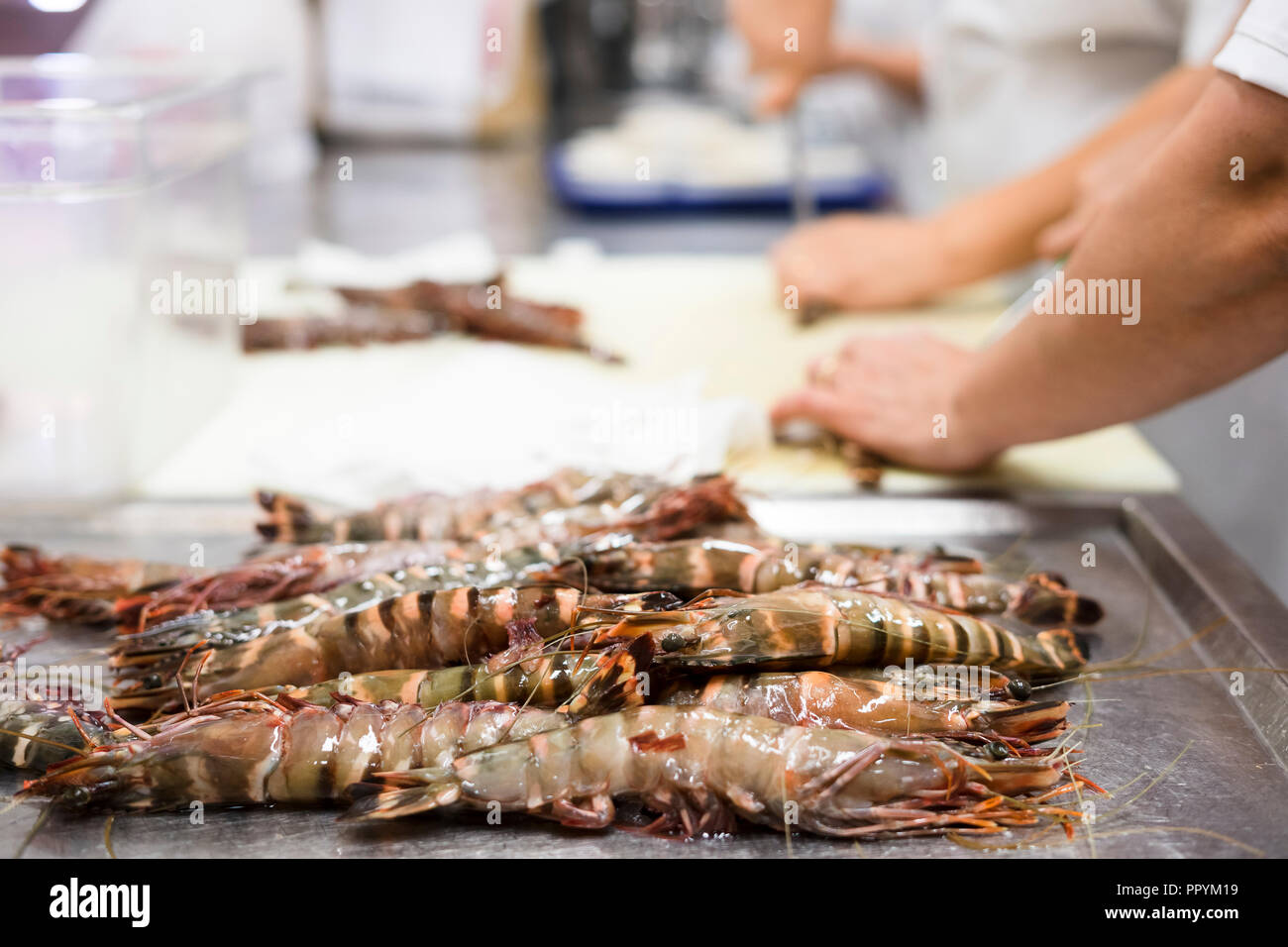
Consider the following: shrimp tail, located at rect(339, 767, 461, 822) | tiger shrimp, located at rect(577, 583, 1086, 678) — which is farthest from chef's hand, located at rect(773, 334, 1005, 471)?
shrimp tail, located at rect(339, 767, 461, 822)

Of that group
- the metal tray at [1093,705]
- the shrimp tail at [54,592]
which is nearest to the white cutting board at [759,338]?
the metal tray at [1093,705]

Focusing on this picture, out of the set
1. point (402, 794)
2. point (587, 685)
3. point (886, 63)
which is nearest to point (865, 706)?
point (587, 685)

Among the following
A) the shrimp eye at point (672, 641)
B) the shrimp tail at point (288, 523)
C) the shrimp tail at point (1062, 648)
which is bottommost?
the shrimp tail at point (1062, 648)

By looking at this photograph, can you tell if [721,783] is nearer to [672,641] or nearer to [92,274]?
[672,641]

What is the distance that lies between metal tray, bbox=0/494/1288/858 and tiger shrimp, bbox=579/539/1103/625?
0.11 metres

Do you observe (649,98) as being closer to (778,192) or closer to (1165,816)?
(778,192)

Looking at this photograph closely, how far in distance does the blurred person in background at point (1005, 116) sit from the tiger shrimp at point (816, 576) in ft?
3.45

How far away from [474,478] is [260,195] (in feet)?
9.73

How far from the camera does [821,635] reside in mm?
1349

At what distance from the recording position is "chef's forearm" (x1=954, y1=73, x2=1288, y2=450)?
133 cm

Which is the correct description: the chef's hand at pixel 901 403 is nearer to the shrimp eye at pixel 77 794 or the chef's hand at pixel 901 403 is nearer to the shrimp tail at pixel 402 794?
the shrimp tail at pixel 402 794

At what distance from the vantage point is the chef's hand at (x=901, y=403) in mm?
2043
